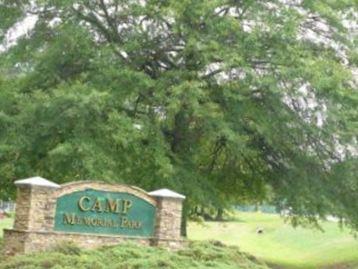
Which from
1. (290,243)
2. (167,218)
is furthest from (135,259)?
(290,243)

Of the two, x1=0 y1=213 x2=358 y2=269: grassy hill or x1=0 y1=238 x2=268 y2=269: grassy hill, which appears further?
x1=0 y1=213 x2=358 y2=269: grassy hill

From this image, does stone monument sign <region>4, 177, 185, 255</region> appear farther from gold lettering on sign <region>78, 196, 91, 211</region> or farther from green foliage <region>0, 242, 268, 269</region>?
green foliage <region>0, 242, 268, 269</region>

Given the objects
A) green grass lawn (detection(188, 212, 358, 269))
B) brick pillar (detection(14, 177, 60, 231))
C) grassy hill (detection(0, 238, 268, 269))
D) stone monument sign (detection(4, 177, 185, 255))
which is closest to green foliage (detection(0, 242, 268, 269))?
grassy hill (detection(0, 238, 268, 269))

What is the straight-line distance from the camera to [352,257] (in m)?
28.7

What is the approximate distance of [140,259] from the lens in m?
13.7

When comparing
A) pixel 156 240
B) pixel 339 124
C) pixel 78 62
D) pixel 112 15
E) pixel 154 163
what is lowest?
pixel 156 240

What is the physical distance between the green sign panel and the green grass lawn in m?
12.6

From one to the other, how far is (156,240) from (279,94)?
7873 mm

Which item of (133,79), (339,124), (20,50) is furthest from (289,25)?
(20,50)

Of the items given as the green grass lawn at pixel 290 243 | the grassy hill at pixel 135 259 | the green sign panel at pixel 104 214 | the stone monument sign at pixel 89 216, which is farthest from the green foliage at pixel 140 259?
the green grass lawn at pixel 290 243

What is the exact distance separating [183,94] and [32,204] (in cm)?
778

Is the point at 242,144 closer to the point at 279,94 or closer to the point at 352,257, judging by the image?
the point at 279,94

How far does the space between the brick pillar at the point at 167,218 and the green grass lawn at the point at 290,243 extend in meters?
11.8

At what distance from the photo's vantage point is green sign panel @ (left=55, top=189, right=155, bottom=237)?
14273 mm
